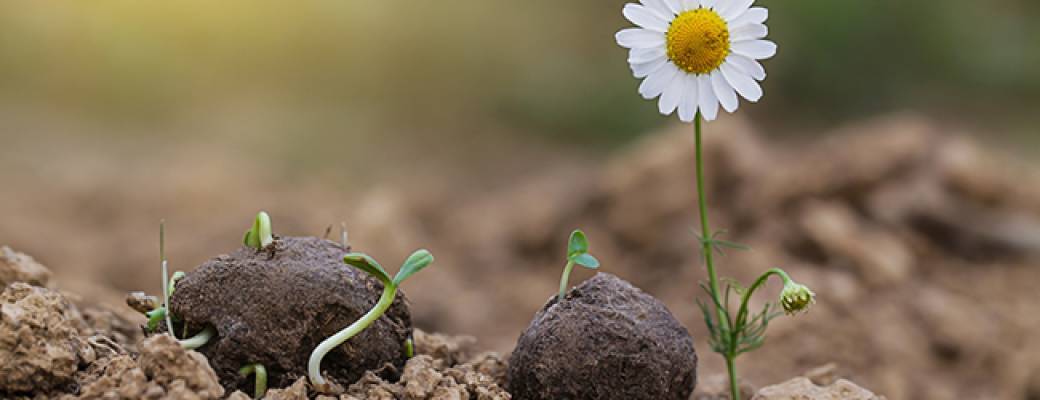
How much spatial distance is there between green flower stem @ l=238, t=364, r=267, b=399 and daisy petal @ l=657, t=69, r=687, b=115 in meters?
0.91

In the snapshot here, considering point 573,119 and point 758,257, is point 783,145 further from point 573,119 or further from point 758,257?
point 758,257

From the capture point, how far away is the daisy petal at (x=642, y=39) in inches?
81.0

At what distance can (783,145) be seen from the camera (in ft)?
22.9

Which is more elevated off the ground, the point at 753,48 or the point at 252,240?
the point at 753,48

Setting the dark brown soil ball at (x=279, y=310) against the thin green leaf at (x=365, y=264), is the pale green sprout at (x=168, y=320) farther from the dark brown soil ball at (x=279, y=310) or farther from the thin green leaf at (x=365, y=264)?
the thin green leaf at (x=365, y=264)

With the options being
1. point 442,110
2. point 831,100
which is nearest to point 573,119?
point 442,110

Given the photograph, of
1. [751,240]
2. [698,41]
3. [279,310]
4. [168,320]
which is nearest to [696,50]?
[698,41]

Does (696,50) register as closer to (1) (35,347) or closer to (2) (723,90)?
(2) (723,90)

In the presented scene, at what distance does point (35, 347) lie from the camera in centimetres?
193

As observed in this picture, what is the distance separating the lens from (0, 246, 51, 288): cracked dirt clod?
8.27 feet

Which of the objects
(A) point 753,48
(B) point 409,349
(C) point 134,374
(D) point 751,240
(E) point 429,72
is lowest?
(C) point 134,374

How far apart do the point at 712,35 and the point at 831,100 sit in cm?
551

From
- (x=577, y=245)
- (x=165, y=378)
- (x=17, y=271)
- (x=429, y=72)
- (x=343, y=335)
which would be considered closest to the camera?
(x=165, y=378)

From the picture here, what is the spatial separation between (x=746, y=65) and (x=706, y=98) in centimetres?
10
